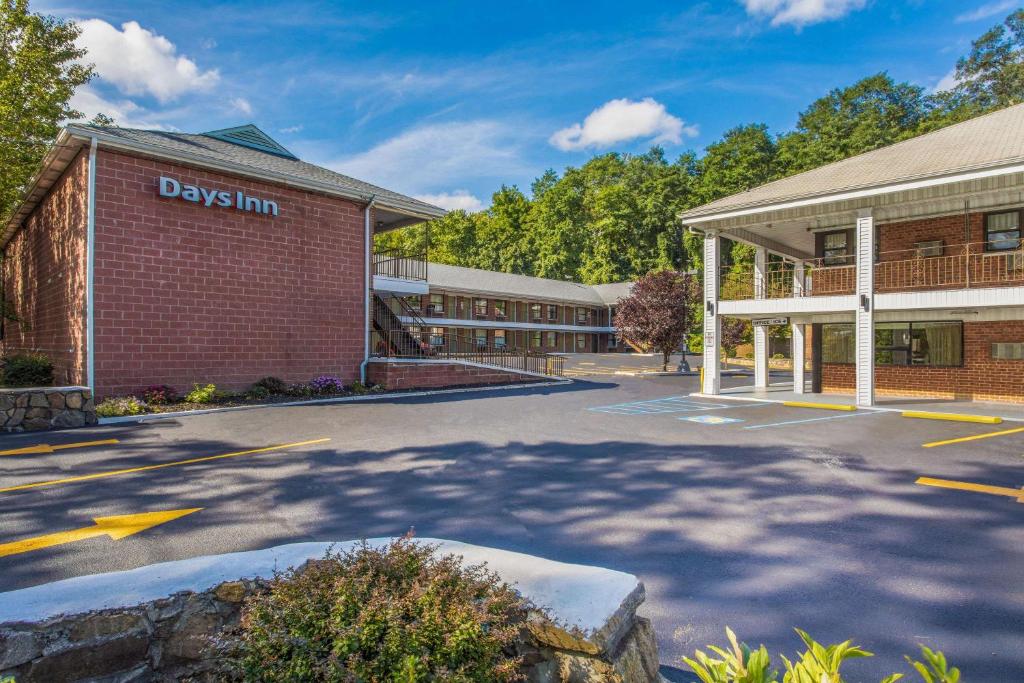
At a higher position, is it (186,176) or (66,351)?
(186,176)

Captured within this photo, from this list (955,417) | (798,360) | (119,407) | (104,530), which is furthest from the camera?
(798,360)

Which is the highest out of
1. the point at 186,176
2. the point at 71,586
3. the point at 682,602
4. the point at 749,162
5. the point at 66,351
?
the point at 749,162

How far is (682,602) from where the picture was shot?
3.82 meters

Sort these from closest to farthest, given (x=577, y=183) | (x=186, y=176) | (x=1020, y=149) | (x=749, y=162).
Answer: (x=1020, y=149) → (x=186, y=176) → (x=749, y=162) → (x=577, y=183)

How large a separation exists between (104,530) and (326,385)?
38.2ft

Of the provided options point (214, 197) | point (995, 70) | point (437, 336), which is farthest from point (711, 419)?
point (995, 70)

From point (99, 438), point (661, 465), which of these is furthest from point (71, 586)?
point (99, 438)

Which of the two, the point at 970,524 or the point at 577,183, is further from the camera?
the point at 577,183

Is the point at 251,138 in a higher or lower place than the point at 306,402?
higher

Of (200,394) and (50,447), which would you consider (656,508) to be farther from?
(200,394)

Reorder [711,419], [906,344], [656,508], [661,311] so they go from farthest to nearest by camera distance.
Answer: [661,311] → [906,344] → [711,419] → [656,508]

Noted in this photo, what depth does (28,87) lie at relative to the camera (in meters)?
17.7

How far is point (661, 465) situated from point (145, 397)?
12.0 m

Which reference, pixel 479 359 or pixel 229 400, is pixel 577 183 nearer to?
pixel 479 359
